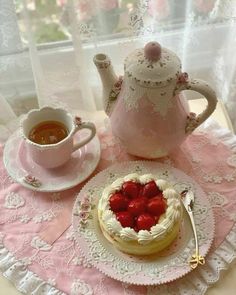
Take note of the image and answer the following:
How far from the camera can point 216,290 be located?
0.77 meters

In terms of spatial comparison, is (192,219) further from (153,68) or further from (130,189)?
(153,68)

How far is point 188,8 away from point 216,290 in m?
0.52

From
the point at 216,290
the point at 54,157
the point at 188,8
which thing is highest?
the point at 188,8

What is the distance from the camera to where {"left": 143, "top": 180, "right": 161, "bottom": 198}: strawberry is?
0.79m

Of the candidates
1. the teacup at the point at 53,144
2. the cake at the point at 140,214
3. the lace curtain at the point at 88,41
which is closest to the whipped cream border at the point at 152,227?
the cake at the point at 140,214

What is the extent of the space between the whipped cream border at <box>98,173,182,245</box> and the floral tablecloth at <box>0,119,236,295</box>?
0.07 metres

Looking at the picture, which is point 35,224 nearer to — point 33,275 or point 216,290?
point 33,275

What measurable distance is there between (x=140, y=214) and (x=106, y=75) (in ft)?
0.78

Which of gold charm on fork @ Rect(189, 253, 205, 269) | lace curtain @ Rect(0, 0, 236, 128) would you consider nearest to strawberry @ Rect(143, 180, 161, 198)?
gold charm on fork @ Rect(189, 253, 205, 269)

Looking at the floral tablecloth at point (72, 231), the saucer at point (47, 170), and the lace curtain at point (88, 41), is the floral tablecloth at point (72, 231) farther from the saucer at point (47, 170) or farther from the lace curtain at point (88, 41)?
the lace curtain at point (88, 41)

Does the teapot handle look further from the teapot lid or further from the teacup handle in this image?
the teacup handle

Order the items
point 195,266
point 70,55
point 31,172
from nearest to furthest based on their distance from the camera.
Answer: point 195,266
point 31,172
point 70,55

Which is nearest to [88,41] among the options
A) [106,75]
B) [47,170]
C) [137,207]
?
[106,75]

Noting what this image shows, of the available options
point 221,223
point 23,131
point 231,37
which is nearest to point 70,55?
point 23,131
